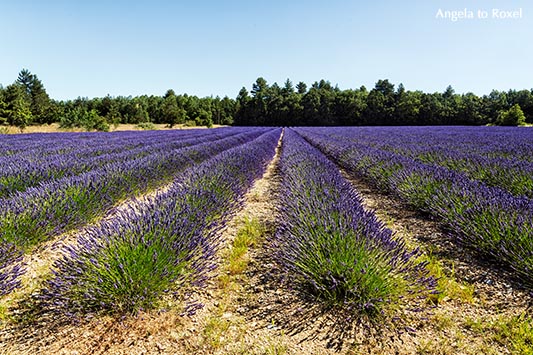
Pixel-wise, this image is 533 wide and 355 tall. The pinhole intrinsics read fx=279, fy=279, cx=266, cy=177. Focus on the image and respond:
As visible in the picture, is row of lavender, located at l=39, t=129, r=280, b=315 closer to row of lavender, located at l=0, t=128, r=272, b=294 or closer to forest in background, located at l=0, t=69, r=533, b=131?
row of lavender, located at l=0, t=128, r=272, b=294

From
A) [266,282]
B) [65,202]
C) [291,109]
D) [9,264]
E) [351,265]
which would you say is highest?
[291,109]

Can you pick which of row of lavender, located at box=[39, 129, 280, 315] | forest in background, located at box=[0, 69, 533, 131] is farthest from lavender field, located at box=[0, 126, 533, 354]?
forest in background, located at box=[0, 69, 533, 131]

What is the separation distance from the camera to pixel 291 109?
60.0m

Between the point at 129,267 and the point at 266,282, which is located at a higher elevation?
the point at 129,267

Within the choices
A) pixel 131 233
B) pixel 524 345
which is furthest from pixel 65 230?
pixel 524 345

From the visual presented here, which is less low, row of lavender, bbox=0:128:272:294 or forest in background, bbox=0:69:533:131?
forest in background, bbox=0:69:533:131

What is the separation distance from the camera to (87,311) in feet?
5.32

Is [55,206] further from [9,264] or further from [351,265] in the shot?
[351,265]

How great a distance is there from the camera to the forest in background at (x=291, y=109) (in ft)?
120

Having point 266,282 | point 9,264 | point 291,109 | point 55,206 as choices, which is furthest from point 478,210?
point 291,109

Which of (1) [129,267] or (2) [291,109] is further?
(2) [291,109]

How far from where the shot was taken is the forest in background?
36531 millimetres

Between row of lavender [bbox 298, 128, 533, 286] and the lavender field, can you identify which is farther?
row of lavender [bbox 298, 128, 533, 286]

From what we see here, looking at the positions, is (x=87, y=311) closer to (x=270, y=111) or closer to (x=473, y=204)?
(x=473, y=204)
